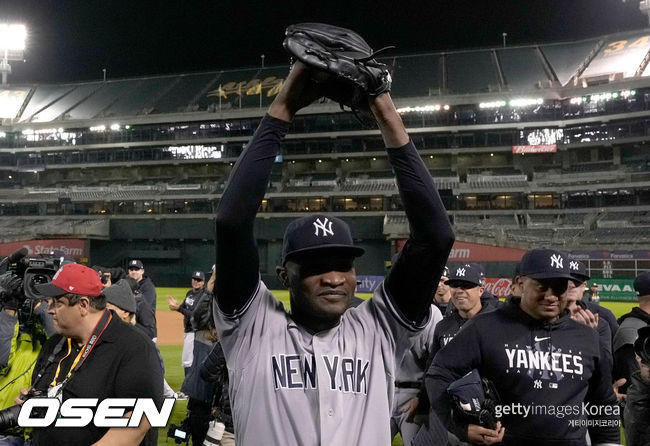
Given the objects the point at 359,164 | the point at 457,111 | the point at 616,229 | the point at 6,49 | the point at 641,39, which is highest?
the point at 6,49

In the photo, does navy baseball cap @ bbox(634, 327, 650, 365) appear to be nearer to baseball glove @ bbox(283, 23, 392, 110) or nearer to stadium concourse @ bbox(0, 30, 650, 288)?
baseball glove @ bbox(283, 23, 392, 110)

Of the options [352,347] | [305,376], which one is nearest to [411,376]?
[352,347]

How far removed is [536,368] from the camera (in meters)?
3.61

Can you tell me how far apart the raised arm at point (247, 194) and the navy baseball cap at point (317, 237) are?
14cm

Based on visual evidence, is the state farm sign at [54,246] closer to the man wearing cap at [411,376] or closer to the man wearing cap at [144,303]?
the man wearing cap at [144,303]

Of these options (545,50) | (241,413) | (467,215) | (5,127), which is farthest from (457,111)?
(241,413)

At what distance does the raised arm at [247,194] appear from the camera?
1921 millimetres

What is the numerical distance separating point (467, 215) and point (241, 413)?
46343mm

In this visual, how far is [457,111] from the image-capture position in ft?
162

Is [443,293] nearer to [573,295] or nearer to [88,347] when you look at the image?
[573,295]

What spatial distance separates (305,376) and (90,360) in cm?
186

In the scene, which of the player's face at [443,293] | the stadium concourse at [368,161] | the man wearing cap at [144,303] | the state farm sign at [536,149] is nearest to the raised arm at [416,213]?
the player's face at [443,293]

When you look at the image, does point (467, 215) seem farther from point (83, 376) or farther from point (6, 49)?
point (6, 49)

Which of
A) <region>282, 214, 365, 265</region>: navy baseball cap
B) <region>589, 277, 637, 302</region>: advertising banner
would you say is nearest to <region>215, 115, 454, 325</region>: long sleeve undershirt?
<region>282, 214, 365, 265</region>: navy baseball cap
